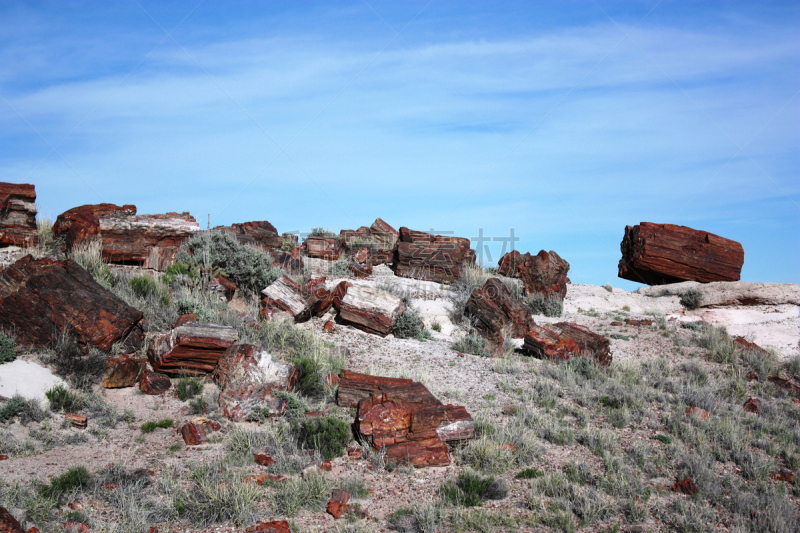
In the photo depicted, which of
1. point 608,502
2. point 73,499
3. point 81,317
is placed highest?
point 81,317

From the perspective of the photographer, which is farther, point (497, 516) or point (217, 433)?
point (217, 433)

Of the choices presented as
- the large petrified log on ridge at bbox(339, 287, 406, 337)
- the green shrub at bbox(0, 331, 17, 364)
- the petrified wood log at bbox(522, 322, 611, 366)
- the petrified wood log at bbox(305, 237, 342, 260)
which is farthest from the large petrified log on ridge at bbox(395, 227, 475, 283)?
the green shrub at bbox(0, 331, 17, 364)

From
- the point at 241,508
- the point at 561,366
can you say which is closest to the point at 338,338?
the point at 561,366

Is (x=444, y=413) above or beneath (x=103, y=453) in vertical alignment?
above

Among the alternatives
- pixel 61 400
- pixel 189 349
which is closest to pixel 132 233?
pixel 189 349

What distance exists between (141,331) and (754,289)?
1663 centimetres

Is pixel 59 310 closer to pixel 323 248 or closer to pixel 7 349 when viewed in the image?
pixel 7 349

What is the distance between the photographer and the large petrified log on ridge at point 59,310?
8383 mm

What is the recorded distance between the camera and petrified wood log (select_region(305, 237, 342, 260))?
761 inches

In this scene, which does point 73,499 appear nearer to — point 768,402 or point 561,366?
point 561,366

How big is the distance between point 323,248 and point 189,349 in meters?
11.3

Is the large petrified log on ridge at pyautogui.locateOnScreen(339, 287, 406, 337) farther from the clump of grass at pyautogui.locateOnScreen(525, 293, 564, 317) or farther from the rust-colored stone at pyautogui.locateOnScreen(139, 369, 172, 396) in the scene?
the clump of grass at pyautogui.locateOnScreen(525, 293, 564, 317)

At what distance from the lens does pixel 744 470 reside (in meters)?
6.80

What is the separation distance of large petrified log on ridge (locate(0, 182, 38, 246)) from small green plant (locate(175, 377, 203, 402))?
917 centimetres
